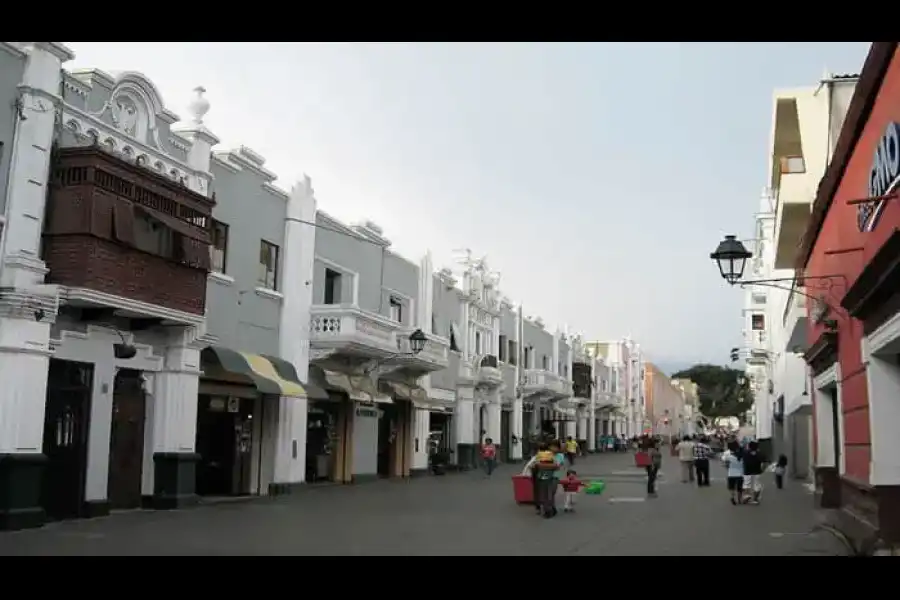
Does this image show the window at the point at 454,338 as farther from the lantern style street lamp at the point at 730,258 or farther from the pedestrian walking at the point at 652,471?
the lantern style street lamp at the point at 730,258

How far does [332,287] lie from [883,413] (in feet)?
56.9

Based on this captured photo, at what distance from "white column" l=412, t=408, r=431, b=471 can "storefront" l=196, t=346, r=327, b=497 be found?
9609mm

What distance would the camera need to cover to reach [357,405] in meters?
27.8

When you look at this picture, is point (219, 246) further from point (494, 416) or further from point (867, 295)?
point (494, 416)

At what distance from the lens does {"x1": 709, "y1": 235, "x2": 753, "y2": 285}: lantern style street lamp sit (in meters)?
14.0

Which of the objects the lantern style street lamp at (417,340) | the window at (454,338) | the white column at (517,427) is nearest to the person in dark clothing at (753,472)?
the lantern style street lamp at (417,340)

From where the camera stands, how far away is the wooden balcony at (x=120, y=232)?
49.9 ft

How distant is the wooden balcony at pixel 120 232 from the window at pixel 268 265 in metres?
4.78

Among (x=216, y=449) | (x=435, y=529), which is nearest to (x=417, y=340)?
(x=216, y=449)

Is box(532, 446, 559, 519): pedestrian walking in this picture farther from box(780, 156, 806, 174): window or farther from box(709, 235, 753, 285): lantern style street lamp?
box(780, 156, 806, 174): window

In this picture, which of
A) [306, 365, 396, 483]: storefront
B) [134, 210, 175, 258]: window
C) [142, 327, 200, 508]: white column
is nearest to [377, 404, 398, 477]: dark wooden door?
[306, 365, 396, 483]: storefront

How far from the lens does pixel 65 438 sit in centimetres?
1614

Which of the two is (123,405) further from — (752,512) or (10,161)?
(752,512)
